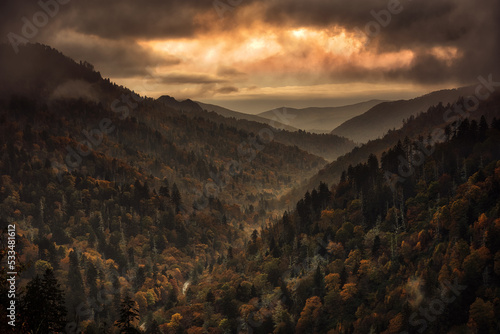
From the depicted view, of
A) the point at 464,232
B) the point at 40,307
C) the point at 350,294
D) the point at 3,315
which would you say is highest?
the point at 3,315

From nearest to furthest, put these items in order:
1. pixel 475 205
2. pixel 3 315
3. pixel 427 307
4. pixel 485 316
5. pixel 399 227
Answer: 1. pixel 3 315
2. pixel 485 316
3. pixel 427 307
4. pixel 475 205
5. pixel 399 227

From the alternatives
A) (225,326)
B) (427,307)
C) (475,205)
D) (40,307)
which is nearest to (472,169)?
(475,205)

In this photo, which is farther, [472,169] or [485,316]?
[472,169]

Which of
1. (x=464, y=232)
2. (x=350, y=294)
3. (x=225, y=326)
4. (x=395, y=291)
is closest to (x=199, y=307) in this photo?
(x=225, y=326)

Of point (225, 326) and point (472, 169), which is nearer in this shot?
point (225, 326)

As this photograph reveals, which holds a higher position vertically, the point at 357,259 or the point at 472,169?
the point at 472,169

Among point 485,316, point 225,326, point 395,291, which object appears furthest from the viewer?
point 225,326

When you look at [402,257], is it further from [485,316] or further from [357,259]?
[485,316]

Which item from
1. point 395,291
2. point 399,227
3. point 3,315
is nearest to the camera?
point 3,315

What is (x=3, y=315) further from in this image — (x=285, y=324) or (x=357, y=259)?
(x=357, y=259)
